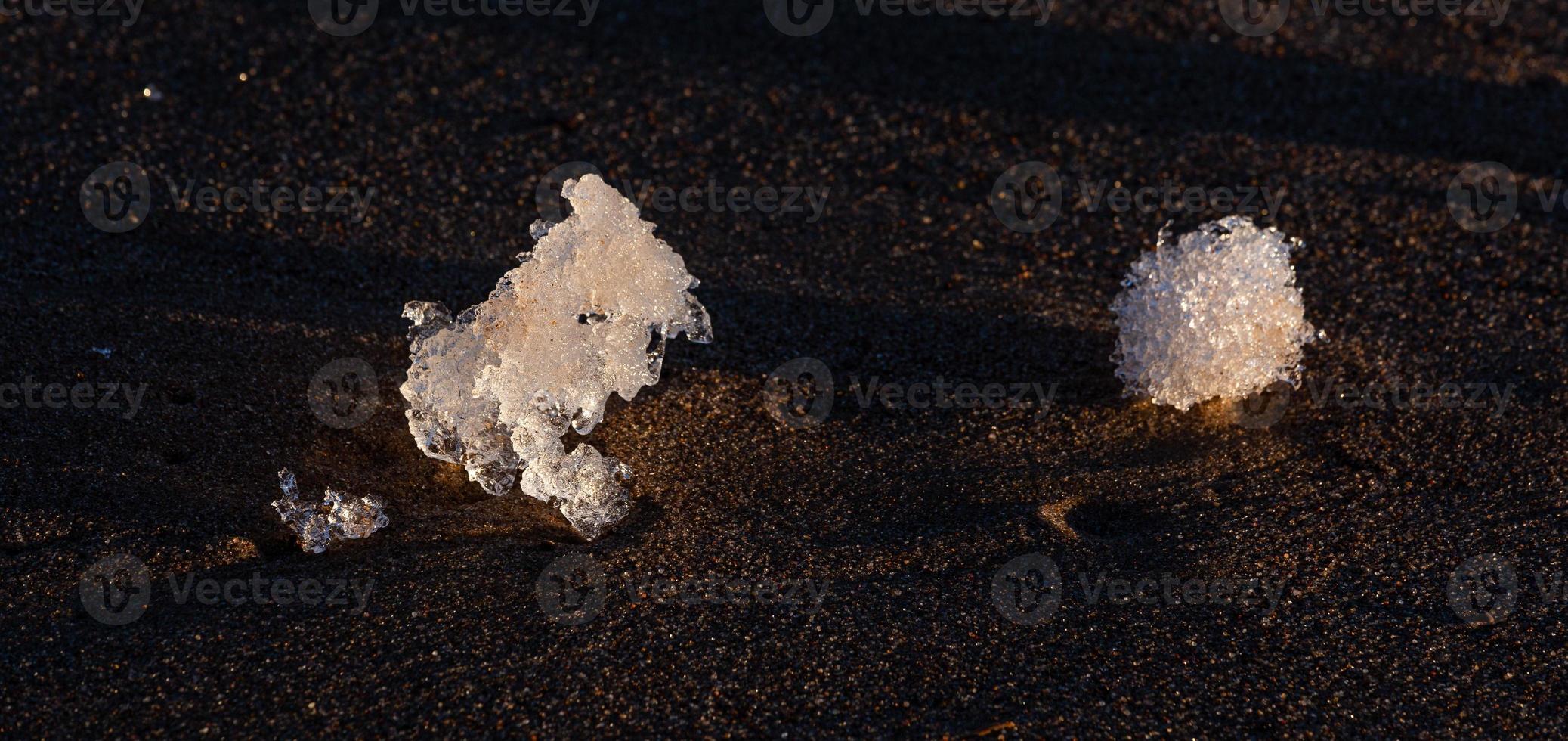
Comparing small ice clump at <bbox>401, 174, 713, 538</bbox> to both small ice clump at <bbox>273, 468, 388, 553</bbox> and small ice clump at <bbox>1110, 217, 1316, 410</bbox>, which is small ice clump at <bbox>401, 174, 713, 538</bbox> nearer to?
small ice clump at <bbox>273, 468, 388, 553</bbox>

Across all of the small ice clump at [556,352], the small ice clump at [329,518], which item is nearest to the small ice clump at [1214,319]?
the small ice clump at [556,352]

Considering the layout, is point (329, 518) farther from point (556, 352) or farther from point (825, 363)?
point (825, 363)

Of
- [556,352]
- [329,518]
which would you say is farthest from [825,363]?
[329,518]

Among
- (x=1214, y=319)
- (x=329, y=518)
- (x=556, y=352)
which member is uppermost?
(x=1214, y=319)

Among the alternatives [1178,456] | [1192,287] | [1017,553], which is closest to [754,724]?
[1017,553]

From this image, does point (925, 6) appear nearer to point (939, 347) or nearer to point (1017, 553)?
point (939, 347)

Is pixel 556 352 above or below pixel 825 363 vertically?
below

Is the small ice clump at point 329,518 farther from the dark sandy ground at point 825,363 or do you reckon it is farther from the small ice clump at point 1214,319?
the small ice clump at point 1214,319
